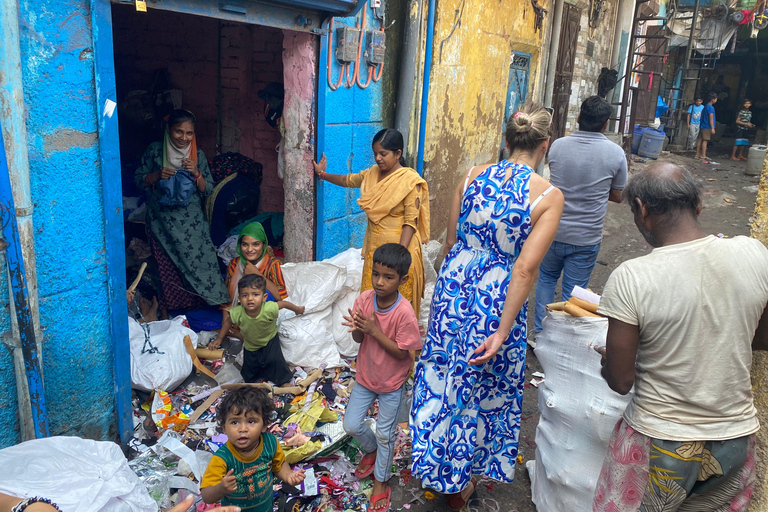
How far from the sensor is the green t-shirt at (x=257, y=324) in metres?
3.74

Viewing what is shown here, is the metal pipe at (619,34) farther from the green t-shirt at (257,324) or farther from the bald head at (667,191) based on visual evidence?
the bald head at (667,191)

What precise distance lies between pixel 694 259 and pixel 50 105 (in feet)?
9.02

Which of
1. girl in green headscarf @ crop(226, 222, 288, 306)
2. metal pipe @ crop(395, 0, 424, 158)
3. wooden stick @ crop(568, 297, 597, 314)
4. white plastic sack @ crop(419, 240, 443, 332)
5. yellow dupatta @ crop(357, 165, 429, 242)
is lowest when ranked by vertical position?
white plastic sack @ crop(419, 240, 443, 332)

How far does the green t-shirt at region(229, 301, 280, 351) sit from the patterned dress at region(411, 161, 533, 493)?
4.46ft

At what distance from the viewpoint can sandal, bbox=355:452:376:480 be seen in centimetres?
314

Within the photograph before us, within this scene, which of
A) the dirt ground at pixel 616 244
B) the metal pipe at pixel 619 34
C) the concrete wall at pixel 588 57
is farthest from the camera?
the metal pipe at pixel 619 34

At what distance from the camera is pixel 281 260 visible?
521 cm

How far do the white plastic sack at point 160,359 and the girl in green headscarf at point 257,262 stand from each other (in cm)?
55

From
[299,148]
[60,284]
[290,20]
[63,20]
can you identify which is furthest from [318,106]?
[60,284]

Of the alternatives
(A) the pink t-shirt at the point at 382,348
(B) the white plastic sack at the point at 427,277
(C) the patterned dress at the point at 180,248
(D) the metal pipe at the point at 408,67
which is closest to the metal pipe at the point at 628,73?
(D) the metal pipe at the point at 408,67

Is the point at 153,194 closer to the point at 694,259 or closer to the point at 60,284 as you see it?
the point at 60,284

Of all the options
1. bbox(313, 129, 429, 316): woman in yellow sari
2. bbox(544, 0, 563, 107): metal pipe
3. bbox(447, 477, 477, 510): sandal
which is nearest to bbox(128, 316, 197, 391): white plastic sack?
bbox(313, 129, 429, 316): woman in yellow sari

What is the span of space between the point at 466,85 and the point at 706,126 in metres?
12.3

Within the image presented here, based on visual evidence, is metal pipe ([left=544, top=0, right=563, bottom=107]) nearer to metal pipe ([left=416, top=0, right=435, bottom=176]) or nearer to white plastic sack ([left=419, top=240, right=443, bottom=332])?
metal pipe ([left=416, top=0, right=435, bottom=176])
